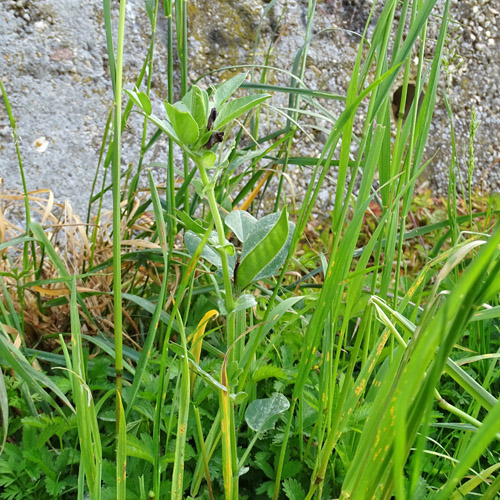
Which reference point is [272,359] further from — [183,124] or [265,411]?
[183,124]

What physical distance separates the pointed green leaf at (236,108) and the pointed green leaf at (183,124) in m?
0.03

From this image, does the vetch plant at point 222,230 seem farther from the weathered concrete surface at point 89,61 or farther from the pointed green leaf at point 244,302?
the weathered concrete surface at point 89,61

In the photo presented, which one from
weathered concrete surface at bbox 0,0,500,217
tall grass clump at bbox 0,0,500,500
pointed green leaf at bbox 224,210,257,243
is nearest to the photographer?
tall grass clump at bbox 0,0,500,500

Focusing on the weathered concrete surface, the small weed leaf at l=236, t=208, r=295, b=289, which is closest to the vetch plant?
the small weed leaf at l=236, t=208, r=295, b=289

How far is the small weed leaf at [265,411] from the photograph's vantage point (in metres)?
0.61

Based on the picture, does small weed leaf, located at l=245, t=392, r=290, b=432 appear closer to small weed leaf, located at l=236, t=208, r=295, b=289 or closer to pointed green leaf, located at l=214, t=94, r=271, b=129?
small weed leaf, located at l=236, t=208, r=295, b=289

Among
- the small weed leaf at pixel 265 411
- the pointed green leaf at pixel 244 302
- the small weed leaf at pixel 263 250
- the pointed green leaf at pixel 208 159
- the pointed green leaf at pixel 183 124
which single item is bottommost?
the small weed leaf at pixel 265 411

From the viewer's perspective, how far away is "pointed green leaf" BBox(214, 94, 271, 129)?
0.50 meters

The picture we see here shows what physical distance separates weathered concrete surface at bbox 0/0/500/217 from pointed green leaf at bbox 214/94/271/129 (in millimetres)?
775

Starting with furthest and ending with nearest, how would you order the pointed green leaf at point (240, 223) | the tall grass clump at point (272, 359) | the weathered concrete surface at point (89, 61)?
1. the weathered concrete surface at point (89, 61)
2. the pointed green leaf at point (240, 223)
3. the tall grass clump at point (272, 359)

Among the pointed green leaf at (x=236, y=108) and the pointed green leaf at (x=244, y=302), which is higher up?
the pointed green leaf at (x=236, y=108)

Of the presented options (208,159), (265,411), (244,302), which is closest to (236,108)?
(208,159)

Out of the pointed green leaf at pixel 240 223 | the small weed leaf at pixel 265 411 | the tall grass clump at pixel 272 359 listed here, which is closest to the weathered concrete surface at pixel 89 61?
the tall grass clump at pixel 272 359

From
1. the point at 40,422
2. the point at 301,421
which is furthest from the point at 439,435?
the point at 40,422
